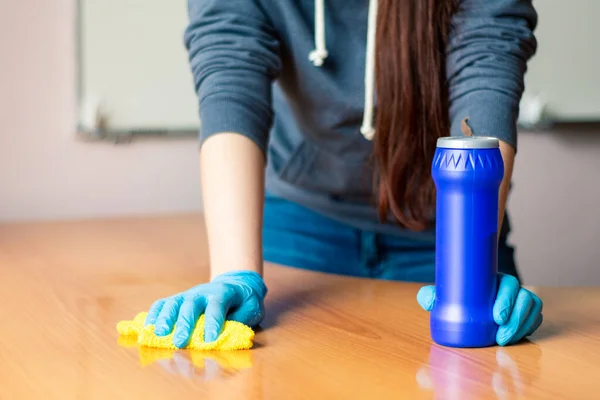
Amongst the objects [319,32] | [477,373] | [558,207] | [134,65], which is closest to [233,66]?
[319,32]

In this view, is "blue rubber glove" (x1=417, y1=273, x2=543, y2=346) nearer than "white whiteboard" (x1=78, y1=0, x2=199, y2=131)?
Yes

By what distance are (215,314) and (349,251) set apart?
458 mm

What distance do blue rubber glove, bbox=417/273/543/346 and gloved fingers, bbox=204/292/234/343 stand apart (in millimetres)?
194

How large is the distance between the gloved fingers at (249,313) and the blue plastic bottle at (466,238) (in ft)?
0.60

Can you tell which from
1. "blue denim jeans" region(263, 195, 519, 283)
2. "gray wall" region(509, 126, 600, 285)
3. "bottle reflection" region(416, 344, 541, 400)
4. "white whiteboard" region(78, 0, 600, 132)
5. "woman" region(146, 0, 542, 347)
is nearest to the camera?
"bottle reflection" region(416, 344, 541, 400)

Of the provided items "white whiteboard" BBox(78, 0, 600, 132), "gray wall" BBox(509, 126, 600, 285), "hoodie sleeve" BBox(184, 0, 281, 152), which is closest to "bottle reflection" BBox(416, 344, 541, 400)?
"hoodie sleeve" BBox(184, 0, 281, 152)

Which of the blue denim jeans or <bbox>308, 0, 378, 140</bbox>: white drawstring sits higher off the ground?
<bbox>308, 0, 378, 140</bbox>: white drawstring

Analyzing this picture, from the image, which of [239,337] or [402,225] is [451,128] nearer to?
[402,225]

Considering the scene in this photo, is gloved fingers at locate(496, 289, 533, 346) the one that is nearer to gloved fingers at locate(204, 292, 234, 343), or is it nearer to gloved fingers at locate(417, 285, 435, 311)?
gloved fingers at locate(417, 285, 435, 311)

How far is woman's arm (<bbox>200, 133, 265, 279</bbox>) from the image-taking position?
0.97 metres

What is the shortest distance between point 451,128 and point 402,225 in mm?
219

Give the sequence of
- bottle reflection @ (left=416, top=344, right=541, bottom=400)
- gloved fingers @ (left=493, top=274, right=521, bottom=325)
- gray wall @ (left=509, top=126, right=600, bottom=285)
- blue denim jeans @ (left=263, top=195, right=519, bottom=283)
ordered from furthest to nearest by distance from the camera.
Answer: gray wall @ (left=509, top=126, right=600, bottom=285), blue denim jeans @ (left=263, top=195, right=519, bottom=283), gloved fingers @ (left=493, top=274, right=521, bottom=325), bottle reflection @ (left=416, top=344, right=541, bottom=400)

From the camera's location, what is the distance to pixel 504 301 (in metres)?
0.79

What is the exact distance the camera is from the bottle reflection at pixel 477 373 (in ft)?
2.22
